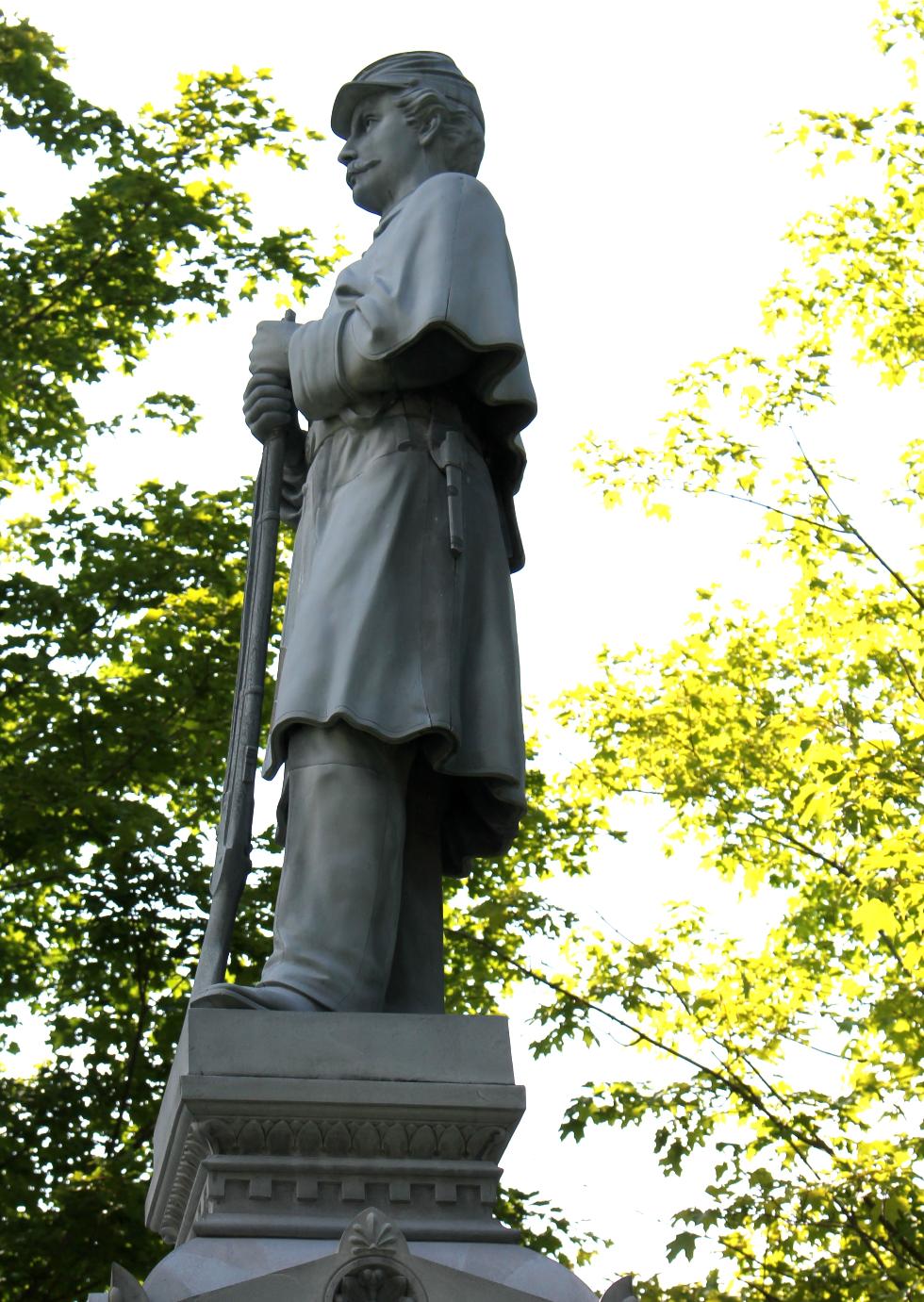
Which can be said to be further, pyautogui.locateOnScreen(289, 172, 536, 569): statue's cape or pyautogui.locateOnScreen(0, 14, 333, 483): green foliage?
pyautogui.locateOnScreen(0, 14, 333, 483): green foliage

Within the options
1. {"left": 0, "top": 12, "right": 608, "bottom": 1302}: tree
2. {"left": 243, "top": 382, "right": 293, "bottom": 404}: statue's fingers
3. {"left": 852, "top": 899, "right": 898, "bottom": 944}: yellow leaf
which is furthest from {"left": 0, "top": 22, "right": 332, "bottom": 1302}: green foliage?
{"left": 243, "top": 382, "right": 293, "bottom": 404}: statue's fingers

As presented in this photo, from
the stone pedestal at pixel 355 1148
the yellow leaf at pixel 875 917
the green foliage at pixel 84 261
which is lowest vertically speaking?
the stone pedestal at pixel 355 1148

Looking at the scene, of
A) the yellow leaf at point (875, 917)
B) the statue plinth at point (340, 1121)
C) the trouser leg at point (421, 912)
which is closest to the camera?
the statue plinth at point (340, 1121)

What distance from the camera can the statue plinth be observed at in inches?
151

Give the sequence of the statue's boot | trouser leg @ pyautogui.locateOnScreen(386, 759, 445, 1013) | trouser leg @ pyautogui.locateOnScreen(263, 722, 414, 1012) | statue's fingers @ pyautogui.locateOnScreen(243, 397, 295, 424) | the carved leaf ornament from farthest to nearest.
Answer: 1. statue's fingers @ pyautogui.locateOnScreen(243, 397, 295, 424)
2. trouser leg @ pyautogui.locateOnScreen(386, 759, 445, 1013)
3. trouser leg @ pyautogui.locateOnScreen(263, 722, 414, 1012)
4. the statue's boot
5. the carved leaf ornament

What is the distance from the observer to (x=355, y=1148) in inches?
153

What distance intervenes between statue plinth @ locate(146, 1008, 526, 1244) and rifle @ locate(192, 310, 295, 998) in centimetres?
28

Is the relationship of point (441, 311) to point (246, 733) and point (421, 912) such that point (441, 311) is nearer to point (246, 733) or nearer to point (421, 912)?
point (246, 733)

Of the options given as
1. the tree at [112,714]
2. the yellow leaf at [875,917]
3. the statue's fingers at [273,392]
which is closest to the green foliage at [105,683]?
the tree at [112,714]

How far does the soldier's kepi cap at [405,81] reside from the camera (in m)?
5.19

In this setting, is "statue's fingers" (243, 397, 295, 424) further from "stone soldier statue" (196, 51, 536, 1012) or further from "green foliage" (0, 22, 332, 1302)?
"green foliage" (0, 22, 332, 1302)

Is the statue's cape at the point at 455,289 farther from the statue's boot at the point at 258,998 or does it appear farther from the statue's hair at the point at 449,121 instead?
the statue's boot at the point at 258,998

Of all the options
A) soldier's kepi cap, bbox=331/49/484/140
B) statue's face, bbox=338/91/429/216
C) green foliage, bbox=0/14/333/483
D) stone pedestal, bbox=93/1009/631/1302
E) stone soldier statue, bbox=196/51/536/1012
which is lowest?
stone pedestal, bbox=93/1009/631/1302

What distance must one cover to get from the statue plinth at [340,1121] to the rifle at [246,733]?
28 cm
